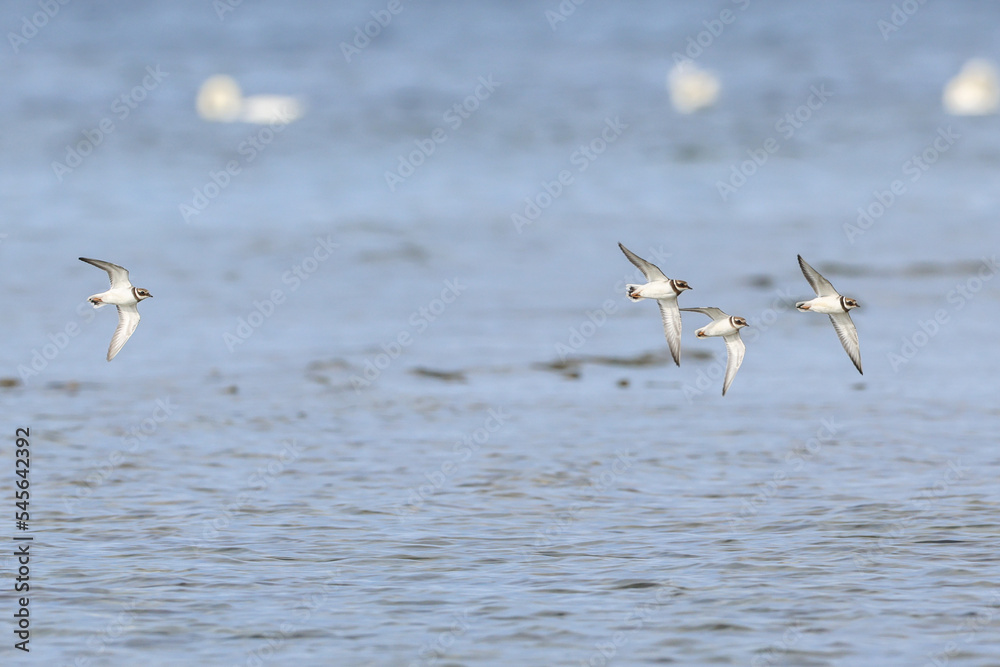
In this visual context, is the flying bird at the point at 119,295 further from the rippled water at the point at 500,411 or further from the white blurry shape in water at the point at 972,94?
the white blurry shape in water at the point at 972,94

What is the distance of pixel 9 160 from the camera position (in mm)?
34281

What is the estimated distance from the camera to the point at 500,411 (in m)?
13.4

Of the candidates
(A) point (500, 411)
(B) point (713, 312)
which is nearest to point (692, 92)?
(A) point (500, 411)

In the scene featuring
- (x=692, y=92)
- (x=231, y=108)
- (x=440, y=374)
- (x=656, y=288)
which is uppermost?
(x=692, y=92)

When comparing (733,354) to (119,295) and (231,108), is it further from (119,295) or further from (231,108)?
(231,108)

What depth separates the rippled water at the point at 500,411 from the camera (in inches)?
316

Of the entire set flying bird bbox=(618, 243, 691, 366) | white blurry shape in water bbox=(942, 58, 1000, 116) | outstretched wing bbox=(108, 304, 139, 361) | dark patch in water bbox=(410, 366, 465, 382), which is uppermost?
white blurry shape in water bbox=(942, 58, 1000, 116)

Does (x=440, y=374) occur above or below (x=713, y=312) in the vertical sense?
above

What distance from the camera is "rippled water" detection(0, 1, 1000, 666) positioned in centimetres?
804

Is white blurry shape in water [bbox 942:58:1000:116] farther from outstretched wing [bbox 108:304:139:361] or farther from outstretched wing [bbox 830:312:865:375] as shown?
outstretched wing [bbox 108:304:139:361]

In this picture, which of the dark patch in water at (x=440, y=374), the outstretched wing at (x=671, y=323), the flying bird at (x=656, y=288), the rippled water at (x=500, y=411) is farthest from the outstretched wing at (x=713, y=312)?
the dark patch in water at (x=440, y=374)

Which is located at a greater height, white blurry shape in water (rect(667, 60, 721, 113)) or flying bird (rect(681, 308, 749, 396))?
white blurry shape in water (rect(667, 60, 721, 113))

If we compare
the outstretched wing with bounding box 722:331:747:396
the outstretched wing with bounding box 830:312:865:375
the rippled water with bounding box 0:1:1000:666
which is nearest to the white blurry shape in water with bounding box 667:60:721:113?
the rippled water with bounding box 0:1:1000:666

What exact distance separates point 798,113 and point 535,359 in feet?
99.9
